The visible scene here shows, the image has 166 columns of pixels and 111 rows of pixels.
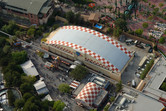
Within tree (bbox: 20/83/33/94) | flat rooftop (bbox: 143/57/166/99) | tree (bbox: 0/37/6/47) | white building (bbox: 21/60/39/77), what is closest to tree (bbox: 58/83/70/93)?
tree (bbox: 20/83/33/94)

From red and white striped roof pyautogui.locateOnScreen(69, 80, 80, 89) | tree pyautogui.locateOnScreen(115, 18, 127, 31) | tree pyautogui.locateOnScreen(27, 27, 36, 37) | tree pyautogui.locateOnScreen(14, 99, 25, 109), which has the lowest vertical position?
tree pyautogui.locateOnScreen(14, 99, 25, 109)

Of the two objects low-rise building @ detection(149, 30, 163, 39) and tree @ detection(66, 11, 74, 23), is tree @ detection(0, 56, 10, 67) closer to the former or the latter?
tree @ detection(66, 11, 74, 23)

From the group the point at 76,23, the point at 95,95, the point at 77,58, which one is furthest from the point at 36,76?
the point at 76,23

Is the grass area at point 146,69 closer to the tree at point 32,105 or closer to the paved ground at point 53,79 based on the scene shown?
the paved ground at point 53,79

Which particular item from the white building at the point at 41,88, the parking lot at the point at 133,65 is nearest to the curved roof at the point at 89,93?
the white building at the point at 41,88

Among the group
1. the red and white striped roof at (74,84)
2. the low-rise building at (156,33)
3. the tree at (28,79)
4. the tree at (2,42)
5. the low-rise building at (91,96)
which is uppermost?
the low-rise building at (156,33)

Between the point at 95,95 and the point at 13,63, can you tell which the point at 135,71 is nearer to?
the point at 95,95
